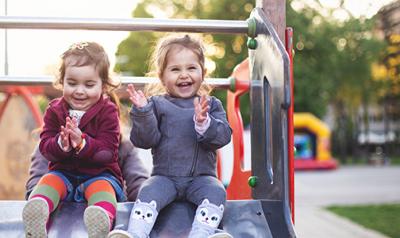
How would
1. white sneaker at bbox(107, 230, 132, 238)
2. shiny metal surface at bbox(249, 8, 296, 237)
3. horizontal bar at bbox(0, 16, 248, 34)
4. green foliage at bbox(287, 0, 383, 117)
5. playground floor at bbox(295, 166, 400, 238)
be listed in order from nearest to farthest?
white sneaker at bbox(107, 230, 132, 238) → shiny metal surface at bbox(249, 8, 296, 237) → horizontal bar at bbox(0, 16, 248, 34) → playground floor at bbox(295, 166, 400, 238) → green foliage at bbox(287, 0, 383, 117)

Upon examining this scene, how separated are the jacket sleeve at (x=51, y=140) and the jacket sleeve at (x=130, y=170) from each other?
58 centimetres

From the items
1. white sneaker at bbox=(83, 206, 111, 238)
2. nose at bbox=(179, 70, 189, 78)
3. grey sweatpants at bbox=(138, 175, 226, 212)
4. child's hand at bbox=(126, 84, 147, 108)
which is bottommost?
white sneaker at bbox=(83, 206, 111, 238)

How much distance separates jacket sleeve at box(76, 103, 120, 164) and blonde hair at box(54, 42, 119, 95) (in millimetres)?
136

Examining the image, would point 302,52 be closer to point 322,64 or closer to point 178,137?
point 322,64

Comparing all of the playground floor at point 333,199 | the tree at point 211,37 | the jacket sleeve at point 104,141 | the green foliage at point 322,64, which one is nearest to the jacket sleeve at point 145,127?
the jacket sleeve at point 104,141

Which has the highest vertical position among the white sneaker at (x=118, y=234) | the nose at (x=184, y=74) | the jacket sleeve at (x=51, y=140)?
the nose at (x=184, y=74)

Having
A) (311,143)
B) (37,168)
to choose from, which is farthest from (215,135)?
(311,143)

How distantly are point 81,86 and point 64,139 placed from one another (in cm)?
26

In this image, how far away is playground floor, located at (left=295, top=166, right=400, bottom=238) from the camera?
5.93 m

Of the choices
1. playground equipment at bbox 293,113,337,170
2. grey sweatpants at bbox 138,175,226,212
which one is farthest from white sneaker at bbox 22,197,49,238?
playground equipment at bbox 293,113,337,170

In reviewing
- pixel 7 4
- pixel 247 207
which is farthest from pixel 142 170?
pixel 7 4

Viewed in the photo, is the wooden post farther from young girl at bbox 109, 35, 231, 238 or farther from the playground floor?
the playground floor

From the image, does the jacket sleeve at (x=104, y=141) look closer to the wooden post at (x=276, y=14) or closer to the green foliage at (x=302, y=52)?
the wooden post at (x=276, y=14)

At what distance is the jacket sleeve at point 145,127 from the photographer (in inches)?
85.1
